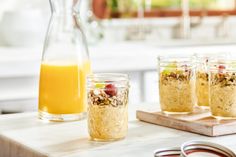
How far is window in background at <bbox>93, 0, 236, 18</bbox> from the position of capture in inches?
167

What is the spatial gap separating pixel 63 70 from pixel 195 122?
0.37m

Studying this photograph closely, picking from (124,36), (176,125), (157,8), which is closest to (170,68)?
(176,125)

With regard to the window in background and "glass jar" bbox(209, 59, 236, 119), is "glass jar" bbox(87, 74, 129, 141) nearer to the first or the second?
"glass jar" bbox(209, 59, 236, 119)

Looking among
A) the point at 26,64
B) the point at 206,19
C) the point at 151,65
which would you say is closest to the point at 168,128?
the point at 26,64

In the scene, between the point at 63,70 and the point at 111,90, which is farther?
the point at 63,70

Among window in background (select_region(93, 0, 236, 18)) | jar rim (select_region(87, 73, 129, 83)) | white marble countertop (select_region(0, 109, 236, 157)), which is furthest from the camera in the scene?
window in background (select_region(93, 0, 236, 18))

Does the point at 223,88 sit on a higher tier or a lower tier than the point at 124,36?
lower

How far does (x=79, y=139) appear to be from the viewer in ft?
4.36

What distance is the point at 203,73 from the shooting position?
1.53 metres

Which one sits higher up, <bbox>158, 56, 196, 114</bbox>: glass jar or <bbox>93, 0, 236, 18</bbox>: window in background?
<bbox>93, 0, 236, 18</bbox>: window in background

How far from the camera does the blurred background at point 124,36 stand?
3.06 m

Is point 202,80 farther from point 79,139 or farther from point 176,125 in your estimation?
point 79,139

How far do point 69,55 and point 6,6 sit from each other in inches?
91.3

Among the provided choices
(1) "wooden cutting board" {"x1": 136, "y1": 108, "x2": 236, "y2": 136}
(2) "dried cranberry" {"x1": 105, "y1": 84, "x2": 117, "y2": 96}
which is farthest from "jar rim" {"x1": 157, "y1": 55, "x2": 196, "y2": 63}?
(2) "dried cranberry" {"x1": 105, "y1": 84, "x2": 117, "y2": 96}
